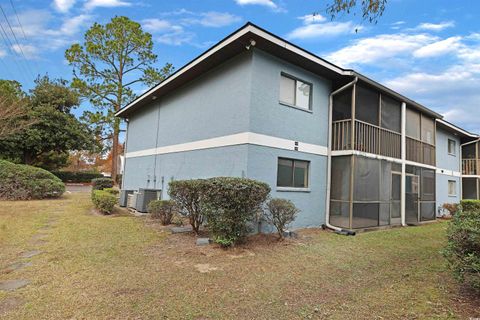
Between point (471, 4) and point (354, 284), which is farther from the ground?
point (471, 4)

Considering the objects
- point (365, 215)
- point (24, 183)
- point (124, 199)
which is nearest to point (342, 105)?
point (365, 215)

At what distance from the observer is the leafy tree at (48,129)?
79.5ft

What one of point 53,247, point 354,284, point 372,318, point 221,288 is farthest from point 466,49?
point 53,247

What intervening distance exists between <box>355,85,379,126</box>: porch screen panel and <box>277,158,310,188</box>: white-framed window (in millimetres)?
2926

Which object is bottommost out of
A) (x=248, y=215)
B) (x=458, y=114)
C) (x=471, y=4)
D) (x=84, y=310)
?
(x=84, y=310)

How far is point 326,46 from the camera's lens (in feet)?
32.6

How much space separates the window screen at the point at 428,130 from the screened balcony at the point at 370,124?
138 cm

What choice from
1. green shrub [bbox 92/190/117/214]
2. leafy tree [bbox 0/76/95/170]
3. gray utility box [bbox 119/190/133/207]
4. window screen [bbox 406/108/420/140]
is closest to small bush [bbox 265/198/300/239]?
green shrub [bbox 92/190/117/214]

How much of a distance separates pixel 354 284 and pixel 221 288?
2264 millimetres

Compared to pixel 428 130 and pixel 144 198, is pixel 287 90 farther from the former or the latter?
pixel 428 130

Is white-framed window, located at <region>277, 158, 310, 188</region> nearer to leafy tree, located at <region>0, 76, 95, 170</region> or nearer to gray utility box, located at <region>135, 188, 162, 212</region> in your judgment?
gray utility box, located at <region>135, 188, 162, 212</region>

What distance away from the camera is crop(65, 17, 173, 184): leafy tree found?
2586 centimetres

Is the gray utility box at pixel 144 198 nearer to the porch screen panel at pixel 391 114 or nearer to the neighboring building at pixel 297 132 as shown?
the neighboring building at pixel 297 132

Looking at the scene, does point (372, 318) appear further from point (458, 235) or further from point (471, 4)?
point (471, 4)
